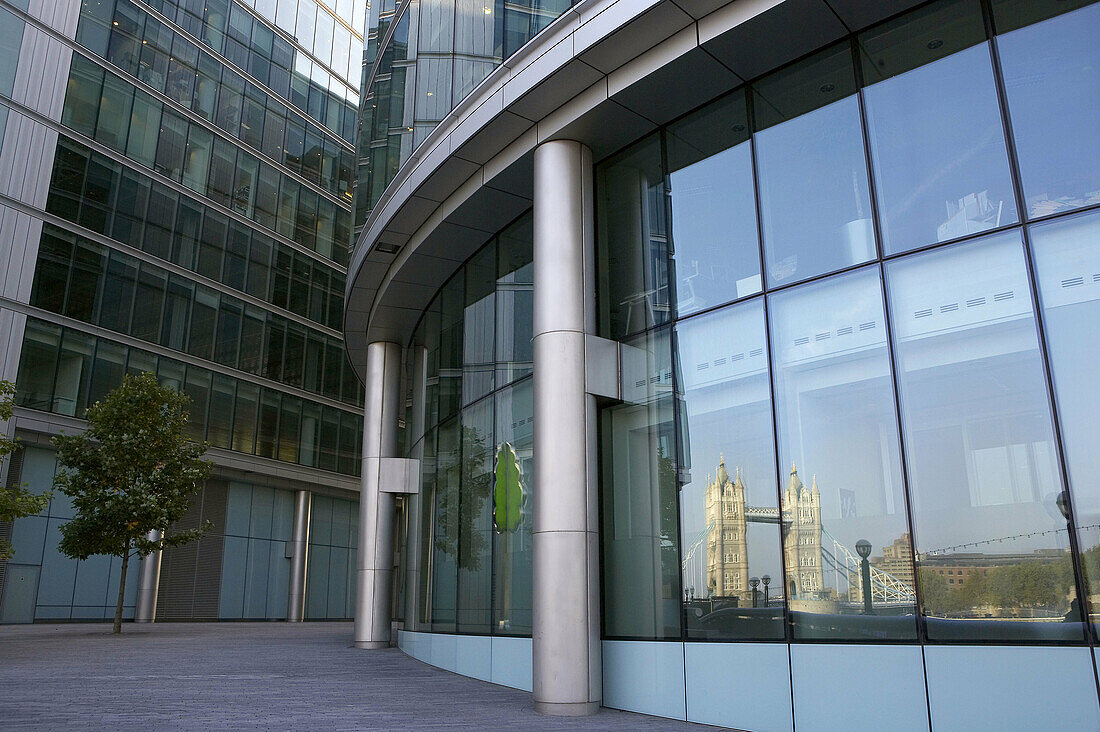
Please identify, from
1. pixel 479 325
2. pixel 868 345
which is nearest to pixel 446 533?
pixel 479 325

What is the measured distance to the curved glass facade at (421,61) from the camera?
12234mm

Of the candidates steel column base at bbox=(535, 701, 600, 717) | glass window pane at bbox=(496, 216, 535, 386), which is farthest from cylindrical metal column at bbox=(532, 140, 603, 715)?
glass window pane at bbox=(496, 216, 535, 386)

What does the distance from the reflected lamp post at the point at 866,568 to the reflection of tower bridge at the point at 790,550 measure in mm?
36

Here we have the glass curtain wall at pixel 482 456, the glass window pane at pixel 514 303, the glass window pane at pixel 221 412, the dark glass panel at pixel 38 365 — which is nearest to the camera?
the glass curtain wall at pixel 482 456

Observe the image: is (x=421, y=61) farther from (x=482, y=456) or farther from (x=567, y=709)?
(x=567, y=709)

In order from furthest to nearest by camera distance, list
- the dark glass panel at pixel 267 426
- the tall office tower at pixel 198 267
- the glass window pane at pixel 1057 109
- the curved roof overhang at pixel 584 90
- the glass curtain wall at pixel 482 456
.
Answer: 1. the dark glass panel at pixel 267 426
2. the tall office tower at pixel 198 267
3. the glass curtain wall at pixel 482 456
4. the curved roof overhang at pixel 584 90
5. the glass window pane at pixel 1057 109

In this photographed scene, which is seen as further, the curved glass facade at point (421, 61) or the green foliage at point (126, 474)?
the green foliage at point (126, 474)

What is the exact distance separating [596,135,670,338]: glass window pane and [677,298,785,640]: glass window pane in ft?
3.38

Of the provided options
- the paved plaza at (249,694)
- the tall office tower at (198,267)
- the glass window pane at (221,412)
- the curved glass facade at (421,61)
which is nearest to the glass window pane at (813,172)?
the curved glass facade at (421,61)

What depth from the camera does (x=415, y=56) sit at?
622 inches

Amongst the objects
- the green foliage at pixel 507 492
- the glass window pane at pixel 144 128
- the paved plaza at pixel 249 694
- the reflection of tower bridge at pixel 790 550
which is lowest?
the paved plaza at pixel 249 694

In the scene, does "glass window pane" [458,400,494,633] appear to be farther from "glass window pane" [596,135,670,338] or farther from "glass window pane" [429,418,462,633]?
"glass window pane" [596,135,670,338]

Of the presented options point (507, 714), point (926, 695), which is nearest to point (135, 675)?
point (507, 714)

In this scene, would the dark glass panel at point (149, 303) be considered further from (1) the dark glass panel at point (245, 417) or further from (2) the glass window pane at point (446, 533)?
(2) the glass window pane at point (446, 533)
